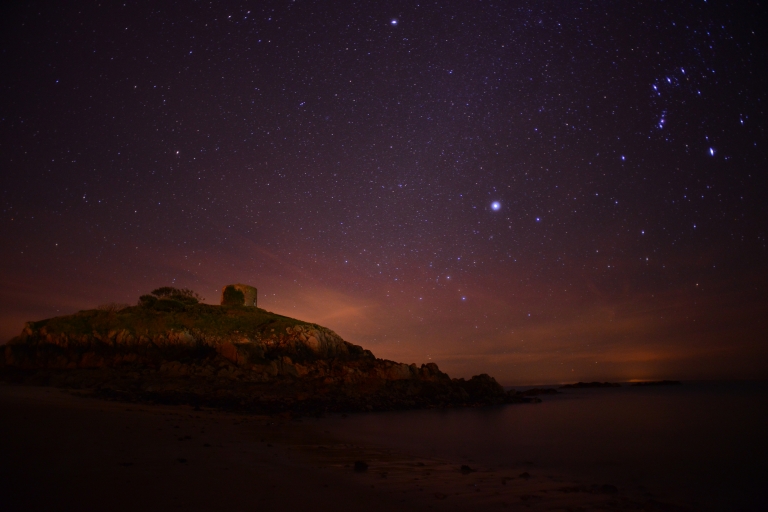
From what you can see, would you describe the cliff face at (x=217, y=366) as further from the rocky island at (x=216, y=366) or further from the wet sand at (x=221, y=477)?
the wet sand at (x=221, y=477)

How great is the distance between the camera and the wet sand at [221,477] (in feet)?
16.5

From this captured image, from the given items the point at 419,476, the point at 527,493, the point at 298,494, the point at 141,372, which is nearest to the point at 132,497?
the point at 298,494

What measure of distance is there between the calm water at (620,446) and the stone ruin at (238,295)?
30.4 meters

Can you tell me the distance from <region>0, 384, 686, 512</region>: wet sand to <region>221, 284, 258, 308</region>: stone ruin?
37.4 metres

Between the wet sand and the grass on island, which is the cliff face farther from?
the wet sand

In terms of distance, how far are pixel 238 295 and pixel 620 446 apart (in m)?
→ 42.6

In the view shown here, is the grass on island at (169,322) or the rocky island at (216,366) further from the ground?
the grass on island at (169,322)

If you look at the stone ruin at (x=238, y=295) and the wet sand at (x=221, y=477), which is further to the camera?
the stone ruin at (x=238, y=295)

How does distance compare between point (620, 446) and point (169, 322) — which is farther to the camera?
point (169, 322)

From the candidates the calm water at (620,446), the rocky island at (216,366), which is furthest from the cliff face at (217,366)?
the calm water at (620,446)

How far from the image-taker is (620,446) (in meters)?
14.9

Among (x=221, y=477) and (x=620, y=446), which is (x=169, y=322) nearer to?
(x=221, y=477)

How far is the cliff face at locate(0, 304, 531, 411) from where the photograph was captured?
2477 centimetres

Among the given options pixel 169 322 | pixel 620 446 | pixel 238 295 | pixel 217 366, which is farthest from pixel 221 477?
pixel 238 295
